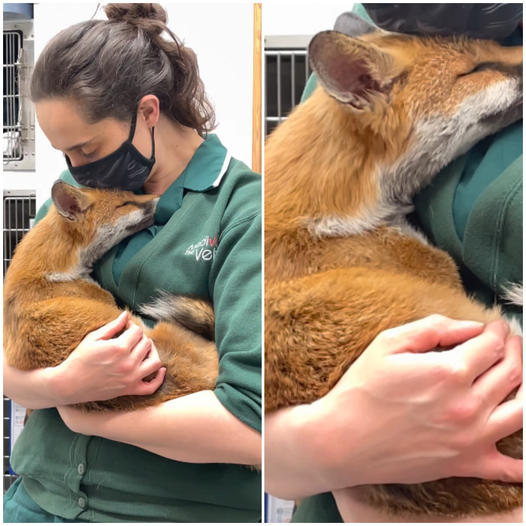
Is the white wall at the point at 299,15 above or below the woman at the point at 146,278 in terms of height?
above

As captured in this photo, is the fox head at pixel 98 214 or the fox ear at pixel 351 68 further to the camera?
the fox head at pixel 98 214

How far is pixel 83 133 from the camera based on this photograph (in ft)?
5.00

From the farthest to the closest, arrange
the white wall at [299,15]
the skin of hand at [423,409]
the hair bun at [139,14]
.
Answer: the hair bun at [139,14] → the white wall at [299,15] → the skin of hand at [423,409]

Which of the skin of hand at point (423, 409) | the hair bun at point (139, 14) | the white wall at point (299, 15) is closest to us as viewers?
the skin of hand at point (423, 409)

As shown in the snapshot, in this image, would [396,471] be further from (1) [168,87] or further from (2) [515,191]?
(1) [168,87]

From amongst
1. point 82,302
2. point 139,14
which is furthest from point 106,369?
point 139,14

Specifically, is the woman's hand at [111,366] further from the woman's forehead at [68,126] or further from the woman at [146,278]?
the woman's forehead at [68,126]

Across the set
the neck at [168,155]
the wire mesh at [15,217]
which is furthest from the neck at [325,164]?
the wire mesh at [15,217]

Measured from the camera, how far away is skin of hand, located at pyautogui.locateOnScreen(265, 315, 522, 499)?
4.24 feet

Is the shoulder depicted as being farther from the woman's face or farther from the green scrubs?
the green scrubs

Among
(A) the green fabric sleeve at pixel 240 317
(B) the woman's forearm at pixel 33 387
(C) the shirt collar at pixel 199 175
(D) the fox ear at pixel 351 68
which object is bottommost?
(B) the woman's forearm at pixel 33 387

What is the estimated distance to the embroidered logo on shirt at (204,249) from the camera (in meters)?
1.49

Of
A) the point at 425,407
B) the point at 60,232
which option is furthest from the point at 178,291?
the point at 425,407

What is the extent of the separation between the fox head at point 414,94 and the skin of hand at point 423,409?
313 mm
